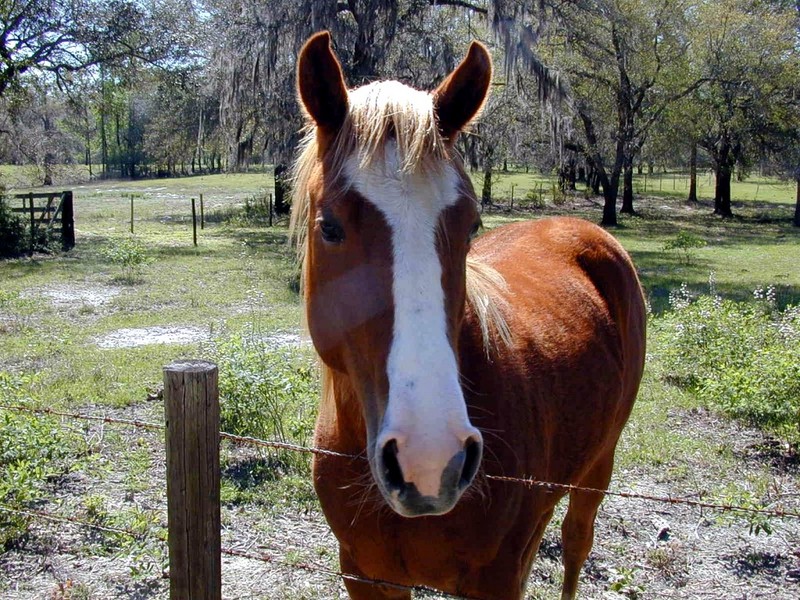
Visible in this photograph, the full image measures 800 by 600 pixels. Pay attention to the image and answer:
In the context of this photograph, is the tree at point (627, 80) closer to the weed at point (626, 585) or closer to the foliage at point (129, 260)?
the foliage at point (129, 260)

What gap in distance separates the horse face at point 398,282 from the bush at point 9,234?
15.0 metres

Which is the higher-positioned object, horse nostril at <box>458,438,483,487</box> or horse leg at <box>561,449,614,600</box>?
horse nostril at <box>458,438,483,487</box>

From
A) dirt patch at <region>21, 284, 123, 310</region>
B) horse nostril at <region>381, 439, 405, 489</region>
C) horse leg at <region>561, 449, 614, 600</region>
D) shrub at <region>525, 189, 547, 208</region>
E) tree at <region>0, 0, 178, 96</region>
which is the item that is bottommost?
horse leg at <region>561, 449, 614, 600</region>

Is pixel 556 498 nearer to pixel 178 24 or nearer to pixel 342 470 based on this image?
pixel 342 470

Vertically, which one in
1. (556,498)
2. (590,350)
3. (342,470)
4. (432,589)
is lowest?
(432,589)

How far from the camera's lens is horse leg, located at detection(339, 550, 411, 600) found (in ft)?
7.53

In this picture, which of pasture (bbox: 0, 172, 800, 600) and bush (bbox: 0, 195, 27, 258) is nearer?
pasture (bbox: 0, 172, 800, 600)

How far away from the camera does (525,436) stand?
2.32 metres

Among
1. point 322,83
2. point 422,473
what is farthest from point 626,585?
point 322,83

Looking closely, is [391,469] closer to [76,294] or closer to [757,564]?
[757,564]

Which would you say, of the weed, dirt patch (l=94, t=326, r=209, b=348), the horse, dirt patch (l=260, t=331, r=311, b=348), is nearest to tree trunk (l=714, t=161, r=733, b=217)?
dirt patch (l=260, t=331, r=311, b=348)

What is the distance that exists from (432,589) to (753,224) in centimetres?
2870

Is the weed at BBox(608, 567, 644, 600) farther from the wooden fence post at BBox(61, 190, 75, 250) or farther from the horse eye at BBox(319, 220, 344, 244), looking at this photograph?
the wooden fence post at BBox(61, 190, 75, 250)

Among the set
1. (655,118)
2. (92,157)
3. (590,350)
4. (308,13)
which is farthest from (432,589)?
(92,157)
